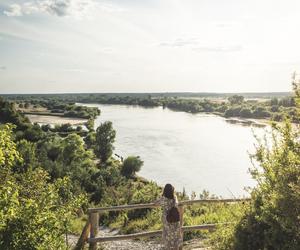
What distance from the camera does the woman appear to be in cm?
780

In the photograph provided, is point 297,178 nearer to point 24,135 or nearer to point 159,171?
point 159,171

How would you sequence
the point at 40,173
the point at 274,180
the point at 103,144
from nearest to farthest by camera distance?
the point at 274,180 → the point at 40,173 → the point at 103,144

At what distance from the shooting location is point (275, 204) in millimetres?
5879

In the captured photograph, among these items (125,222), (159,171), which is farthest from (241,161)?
(125,222)

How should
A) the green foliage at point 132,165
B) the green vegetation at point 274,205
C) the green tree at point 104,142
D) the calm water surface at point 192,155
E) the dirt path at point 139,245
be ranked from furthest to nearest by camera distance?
the green tree at point 104,142 < the green foliage at point 132,165 < the calm water surface at point 192,155 < the dirt path at point 139,245 < the green vegetation at point 274,205

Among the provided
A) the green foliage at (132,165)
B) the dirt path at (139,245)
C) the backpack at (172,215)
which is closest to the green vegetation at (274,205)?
the backpack at (172,215)

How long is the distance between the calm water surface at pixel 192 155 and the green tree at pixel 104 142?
122 inches

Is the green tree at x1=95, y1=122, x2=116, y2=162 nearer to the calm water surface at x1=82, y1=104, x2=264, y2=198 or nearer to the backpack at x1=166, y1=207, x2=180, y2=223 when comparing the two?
the calm water surface at x1=82, y1=104, x2=264, y2=198

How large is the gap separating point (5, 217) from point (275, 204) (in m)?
3.99

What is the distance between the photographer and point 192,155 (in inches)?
2162

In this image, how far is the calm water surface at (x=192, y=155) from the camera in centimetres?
4119

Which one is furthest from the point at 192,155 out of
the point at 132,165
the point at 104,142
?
the point at 104,142

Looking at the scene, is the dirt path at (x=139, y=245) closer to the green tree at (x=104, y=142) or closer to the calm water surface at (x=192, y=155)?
the calm water surface at (x=192, y=155)


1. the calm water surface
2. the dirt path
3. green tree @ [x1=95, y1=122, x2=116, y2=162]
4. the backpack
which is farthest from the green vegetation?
green tree @ [x1=95, y1=122, x2=116, y2=162]
